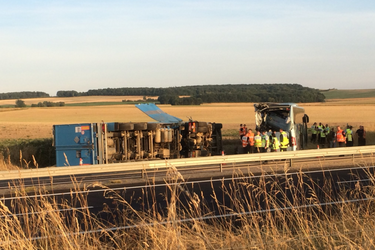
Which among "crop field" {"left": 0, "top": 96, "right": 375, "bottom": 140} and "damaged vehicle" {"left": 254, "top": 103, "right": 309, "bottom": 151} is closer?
"damaged vehicle" {"left": 254, "top": 103, "right": 309, "bottom": 151}

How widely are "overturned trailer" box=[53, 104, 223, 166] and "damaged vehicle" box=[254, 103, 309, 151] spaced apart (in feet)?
9.23

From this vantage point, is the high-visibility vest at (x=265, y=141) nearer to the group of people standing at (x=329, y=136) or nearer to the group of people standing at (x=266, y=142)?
the group of people standing at (x=266, y=142)

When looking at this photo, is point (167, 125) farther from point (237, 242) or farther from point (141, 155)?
Result: point (237, 242)

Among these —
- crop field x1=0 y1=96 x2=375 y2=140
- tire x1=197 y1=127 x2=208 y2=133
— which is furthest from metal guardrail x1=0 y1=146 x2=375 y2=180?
crop field x1=0 y1=96 x2=375 y2=140

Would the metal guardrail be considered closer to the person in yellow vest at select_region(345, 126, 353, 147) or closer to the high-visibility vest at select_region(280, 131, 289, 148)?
the high-visibility vest at select_region(280, 131, 289, 148)

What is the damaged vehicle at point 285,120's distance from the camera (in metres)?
19.3

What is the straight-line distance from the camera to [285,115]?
20359 millimetres

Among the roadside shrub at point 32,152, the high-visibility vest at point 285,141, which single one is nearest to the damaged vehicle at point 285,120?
the high-visibility vest at point 285,141

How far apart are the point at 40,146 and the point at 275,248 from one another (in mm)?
19105

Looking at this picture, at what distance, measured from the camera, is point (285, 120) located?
19.9 metres

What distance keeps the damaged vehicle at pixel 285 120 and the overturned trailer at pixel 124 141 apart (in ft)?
9.23

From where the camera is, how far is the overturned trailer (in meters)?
16.3

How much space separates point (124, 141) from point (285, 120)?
7155mm

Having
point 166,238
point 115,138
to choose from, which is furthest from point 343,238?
point 115,138
